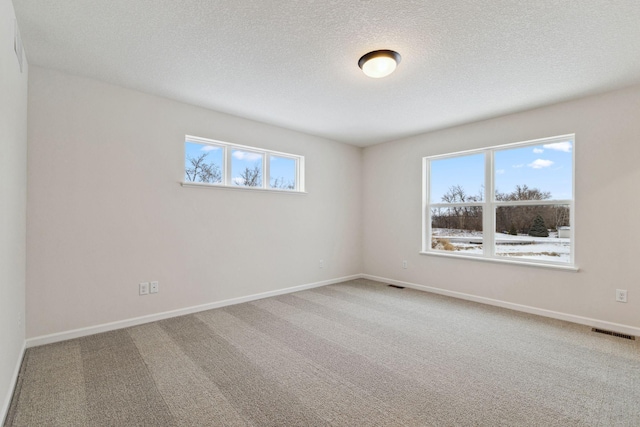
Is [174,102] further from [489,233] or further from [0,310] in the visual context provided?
[489,233]

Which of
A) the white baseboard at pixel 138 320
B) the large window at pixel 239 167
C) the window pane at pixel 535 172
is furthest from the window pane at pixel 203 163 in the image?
the window pane at pixel 535 172

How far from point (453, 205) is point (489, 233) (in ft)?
2.12

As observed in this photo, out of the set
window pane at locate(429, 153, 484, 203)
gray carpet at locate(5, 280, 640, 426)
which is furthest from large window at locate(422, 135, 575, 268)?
gray carpet at locate(5, 280, 640, 426)

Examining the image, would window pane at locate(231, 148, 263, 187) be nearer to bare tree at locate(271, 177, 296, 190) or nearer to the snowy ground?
bare tree at locate(271, 177, 296, 190)

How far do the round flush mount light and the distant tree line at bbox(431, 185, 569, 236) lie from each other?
2.59 meters

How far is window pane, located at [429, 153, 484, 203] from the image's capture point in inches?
165

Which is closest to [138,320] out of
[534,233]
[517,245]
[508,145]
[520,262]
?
[520,262]

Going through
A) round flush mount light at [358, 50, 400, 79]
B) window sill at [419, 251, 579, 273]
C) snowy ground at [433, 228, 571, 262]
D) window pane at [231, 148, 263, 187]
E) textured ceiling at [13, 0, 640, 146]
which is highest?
textured ceiling at [13, 0, 640, 146]

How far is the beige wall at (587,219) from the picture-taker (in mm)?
2969

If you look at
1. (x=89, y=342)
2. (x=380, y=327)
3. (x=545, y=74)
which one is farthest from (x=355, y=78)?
(x=89, y=342)

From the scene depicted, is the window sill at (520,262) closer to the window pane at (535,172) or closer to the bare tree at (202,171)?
the window pane at (535,172)

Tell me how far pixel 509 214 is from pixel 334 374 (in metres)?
3.23

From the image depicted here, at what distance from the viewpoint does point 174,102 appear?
341 centimetres

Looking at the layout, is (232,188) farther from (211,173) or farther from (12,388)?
(12,388)
